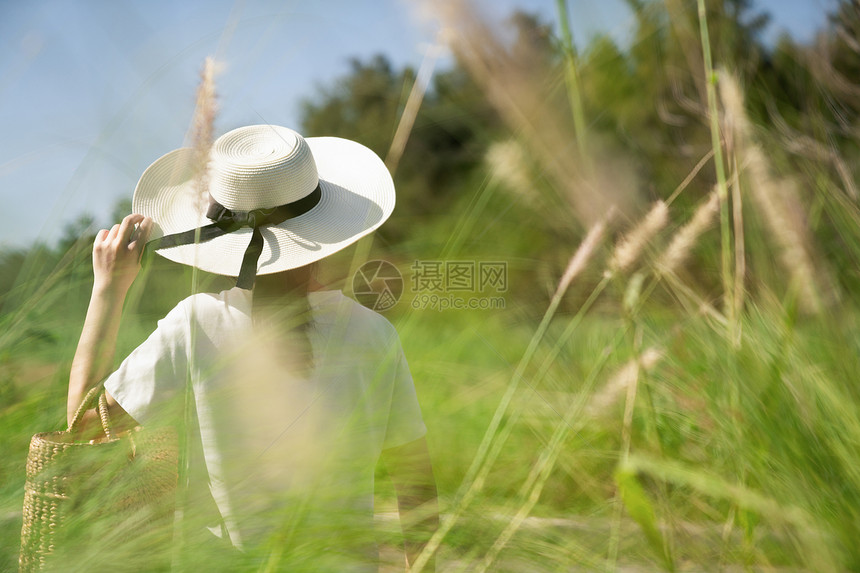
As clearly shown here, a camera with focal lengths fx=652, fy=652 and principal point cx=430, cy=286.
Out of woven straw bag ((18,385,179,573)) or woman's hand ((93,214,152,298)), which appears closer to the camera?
woven straw bag ((18,385,179,573))

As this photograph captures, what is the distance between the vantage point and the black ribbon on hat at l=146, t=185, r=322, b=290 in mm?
930

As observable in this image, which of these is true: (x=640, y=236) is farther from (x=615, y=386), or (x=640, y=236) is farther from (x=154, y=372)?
(x=154, y=372)

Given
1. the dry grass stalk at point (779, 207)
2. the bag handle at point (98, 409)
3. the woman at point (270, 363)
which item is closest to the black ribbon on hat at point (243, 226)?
the woman at point (270, 363)

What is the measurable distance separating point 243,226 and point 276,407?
31cm

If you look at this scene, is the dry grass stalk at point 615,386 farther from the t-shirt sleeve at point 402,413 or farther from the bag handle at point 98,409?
the bag handle at point 98,409

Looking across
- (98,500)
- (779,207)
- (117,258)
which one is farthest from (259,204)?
(779,207)

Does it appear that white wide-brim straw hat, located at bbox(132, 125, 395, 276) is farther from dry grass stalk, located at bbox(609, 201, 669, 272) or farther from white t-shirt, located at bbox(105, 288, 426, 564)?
dry grass stalk, located at bbox(609, 201, 669, 272)

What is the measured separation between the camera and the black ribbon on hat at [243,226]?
0.93 m

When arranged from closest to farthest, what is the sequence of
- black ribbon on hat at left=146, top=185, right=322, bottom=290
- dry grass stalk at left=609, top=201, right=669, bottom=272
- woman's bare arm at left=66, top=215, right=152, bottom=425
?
dry grass stalk at left=609, top=201, right=669, bottom=272, woman's bare arm at left=66, top=215, right=152, bottom=425, black ribbon on hat at left=146, top=185, right=322, bottom=290

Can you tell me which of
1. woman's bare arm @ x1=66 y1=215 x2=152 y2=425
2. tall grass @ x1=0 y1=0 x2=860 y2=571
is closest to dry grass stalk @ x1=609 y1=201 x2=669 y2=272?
tall grass @ x1=0 y1=0 x2=860 y2=571

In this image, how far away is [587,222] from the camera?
0.72 metres

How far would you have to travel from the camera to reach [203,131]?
0.69 m

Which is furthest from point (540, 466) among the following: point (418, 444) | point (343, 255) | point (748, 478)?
point (343, 255)

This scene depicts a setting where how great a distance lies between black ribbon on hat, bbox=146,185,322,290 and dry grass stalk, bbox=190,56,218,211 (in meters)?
0.24
